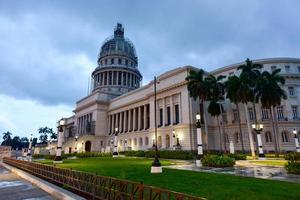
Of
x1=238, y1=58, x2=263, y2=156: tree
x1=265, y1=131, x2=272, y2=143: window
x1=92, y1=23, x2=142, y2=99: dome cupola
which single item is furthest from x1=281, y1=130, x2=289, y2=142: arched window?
x1=92, y1=23, x2=142, y2=99: dome cupola

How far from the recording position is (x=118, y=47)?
97438mm

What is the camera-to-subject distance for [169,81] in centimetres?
5344

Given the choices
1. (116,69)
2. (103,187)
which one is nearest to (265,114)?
(103,187)

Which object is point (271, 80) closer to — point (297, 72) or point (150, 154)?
point (297, 72)

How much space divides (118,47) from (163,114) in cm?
5387

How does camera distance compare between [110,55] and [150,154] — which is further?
[110,55]

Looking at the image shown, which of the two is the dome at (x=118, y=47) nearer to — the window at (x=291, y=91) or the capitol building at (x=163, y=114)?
the capitol building at (x=163, y=114)

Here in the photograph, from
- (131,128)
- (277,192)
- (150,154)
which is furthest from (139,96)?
(277,192)

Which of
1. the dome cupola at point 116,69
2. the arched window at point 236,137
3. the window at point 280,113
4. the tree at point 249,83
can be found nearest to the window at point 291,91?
the window at point 280,113

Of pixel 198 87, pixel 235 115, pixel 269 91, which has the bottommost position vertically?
pixel 235 115

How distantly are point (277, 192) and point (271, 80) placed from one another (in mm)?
34892

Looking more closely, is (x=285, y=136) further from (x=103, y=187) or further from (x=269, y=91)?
(x=103, y=187)

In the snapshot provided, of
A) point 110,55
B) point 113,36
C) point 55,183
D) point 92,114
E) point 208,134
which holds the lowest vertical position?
point 55,183

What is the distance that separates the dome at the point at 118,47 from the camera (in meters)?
95.7
